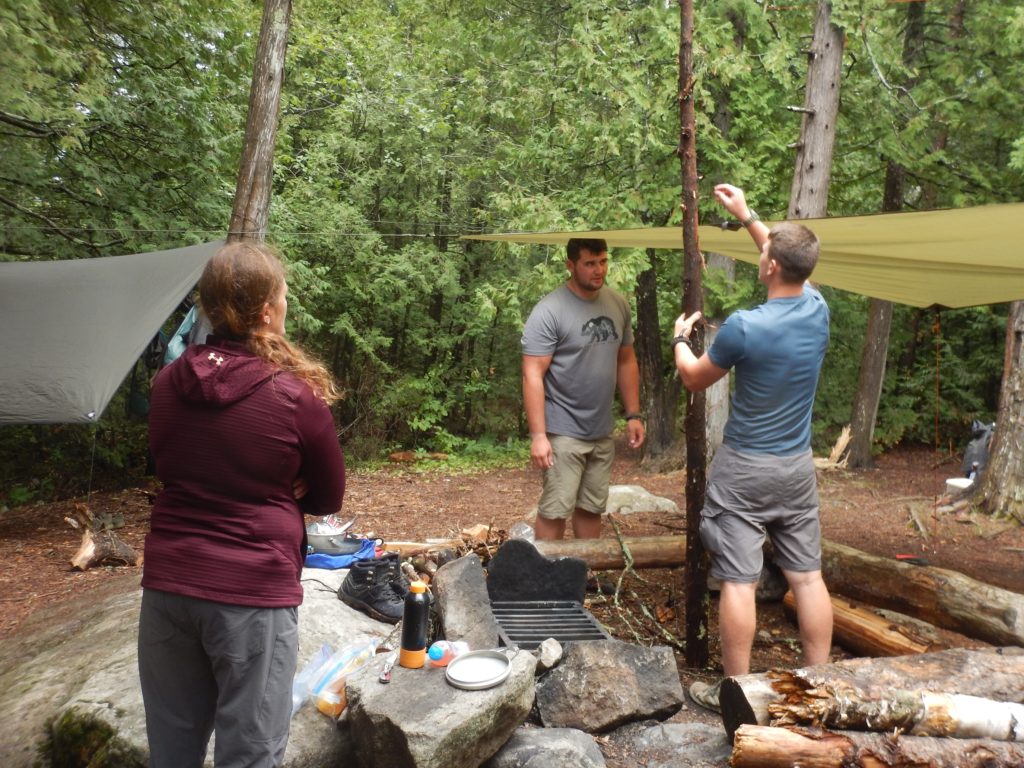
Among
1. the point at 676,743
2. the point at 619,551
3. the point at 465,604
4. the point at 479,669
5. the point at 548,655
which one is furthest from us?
the point at 619,551

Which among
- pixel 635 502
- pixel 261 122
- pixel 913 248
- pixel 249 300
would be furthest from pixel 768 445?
pixel 261 122

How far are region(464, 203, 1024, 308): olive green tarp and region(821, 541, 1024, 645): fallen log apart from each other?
1443 mm

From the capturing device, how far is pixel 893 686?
2.27 m

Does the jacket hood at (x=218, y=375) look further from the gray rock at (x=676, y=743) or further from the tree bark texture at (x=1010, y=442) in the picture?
the tree bark texture at (x=1010, y=442)

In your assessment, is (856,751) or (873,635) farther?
(873,635)

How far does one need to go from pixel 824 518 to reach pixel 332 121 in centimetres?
884

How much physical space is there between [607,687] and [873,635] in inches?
56.0

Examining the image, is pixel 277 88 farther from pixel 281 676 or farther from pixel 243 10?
pixel 281 676

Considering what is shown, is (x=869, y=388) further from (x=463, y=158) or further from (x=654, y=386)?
(x=463, y=158)

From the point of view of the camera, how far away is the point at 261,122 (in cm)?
572

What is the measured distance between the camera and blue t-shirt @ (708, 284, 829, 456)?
249cm

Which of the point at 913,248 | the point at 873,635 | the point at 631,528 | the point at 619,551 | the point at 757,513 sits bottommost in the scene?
the point at 631,528

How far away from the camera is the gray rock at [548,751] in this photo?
2172mm

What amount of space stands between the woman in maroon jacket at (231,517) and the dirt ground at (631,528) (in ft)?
4.53
